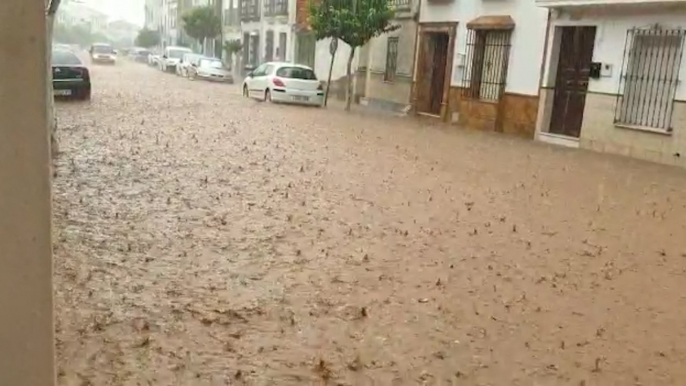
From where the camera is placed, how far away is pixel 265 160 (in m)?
10.5

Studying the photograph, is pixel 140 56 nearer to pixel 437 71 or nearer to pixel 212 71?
pixel 212 71

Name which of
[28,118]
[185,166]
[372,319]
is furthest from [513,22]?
[28,118]

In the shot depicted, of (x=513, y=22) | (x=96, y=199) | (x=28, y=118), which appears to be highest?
(x=513, y=22)

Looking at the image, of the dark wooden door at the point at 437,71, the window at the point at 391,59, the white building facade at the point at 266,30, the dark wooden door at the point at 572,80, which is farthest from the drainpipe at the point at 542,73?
the white building facade at the point at 266,30

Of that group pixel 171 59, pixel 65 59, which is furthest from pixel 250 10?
pixel 65 59

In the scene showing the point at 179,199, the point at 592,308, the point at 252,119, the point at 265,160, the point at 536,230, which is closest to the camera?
the point at 592,308

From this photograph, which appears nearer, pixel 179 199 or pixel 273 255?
pixel 273 255

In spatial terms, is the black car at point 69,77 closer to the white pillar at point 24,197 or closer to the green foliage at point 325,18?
the green foliage at point 325,18

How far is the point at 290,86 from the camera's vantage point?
22031 mm

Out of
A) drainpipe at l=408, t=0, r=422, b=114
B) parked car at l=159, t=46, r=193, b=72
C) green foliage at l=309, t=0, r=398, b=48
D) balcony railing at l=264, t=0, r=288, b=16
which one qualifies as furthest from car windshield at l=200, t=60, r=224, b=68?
drainpipe at l=408, t=0, r=422, b=114

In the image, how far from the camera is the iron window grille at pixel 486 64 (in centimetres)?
1784

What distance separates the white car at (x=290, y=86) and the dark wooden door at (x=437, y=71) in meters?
3.78

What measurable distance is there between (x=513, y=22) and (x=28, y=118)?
16903 millimetres

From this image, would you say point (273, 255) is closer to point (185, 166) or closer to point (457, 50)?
point (185, 166)
